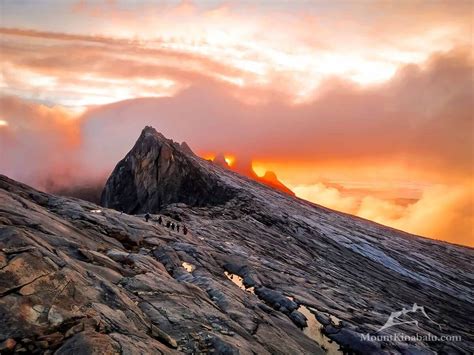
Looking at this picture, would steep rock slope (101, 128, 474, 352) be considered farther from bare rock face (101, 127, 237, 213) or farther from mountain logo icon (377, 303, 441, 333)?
bare rock face (101, 127, 237, 213)

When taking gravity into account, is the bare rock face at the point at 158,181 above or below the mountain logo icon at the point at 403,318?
above

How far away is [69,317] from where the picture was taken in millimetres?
14211

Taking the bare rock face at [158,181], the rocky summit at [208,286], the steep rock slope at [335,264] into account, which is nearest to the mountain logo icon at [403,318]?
the rocky summit at [208,286]

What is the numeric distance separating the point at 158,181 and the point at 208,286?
162ft

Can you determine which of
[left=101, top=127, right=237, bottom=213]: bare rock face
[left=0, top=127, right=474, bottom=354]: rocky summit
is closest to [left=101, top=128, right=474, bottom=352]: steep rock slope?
[left=0, top=127, right=474, bottom=354]: rocky summit

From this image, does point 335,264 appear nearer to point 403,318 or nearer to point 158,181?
point 403,318

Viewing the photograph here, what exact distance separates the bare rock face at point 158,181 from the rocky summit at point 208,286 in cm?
294

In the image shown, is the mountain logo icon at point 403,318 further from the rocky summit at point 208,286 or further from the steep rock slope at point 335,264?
the steep rock slope at point 335,264

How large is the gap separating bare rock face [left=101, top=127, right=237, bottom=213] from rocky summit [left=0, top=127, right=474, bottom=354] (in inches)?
116

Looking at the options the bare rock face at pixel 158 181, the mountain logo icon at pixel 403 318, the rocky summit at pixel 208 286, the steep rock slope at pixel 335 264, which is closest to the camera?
the rocky summit at pixel 208 286

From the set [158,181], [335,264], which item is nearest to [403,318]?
[335,264]

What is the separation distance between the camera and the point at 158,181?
71438mm

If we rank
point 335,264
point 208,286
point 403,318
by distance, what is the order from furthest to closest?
point 335,264, point 403,318, point 208,286

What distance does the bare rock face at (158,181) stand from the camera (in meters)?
67.5
